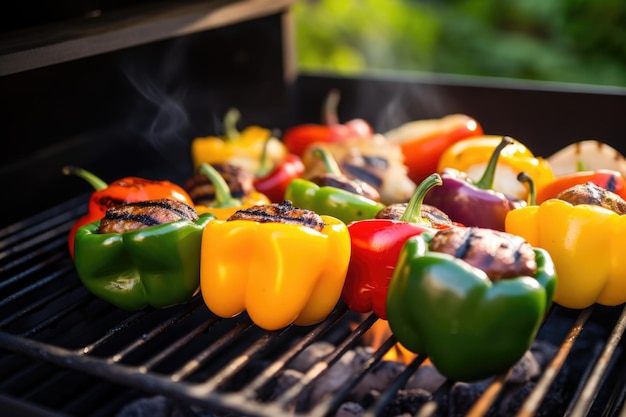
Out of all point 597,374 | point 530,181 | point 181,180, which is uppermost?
point 530,181

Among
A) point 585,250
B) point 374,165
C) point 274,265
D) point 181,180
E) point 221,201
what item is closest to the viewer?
point 274,265

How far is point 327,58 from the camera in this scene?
283 inches

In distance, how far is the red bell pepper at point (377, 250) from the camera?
2.18 meters

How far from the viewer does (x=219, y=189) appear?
2.70 metres

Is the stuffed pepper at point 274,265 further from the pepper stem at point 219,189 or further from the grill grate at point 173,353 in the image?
the pepper stem at point 219,189

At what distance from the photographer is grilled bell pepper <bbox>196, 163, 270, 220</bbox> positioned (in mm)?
2643

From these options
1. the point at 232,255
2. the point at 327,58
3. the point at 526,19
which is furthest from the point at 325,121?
the point at 526,19

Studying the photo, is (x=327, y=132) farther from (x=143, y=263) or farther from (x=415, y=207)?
(x=143, y=263)

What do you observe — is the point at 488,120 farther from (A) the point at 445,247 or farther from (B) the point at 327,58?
(B) the point at 327,58

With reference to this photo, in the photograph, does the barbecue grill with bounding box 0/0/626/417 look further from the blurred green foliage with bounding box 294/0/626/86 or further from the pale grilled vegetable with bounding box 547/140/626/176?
the blurred green foliage with bounding box 294/0/626/86

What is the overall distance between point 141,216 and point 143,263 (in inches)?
5.6

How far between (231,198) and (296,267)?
29.5 inches

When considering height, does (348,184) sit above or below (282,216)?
below

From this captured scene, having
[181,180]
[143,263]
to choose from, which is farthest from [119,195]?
[181,180]
